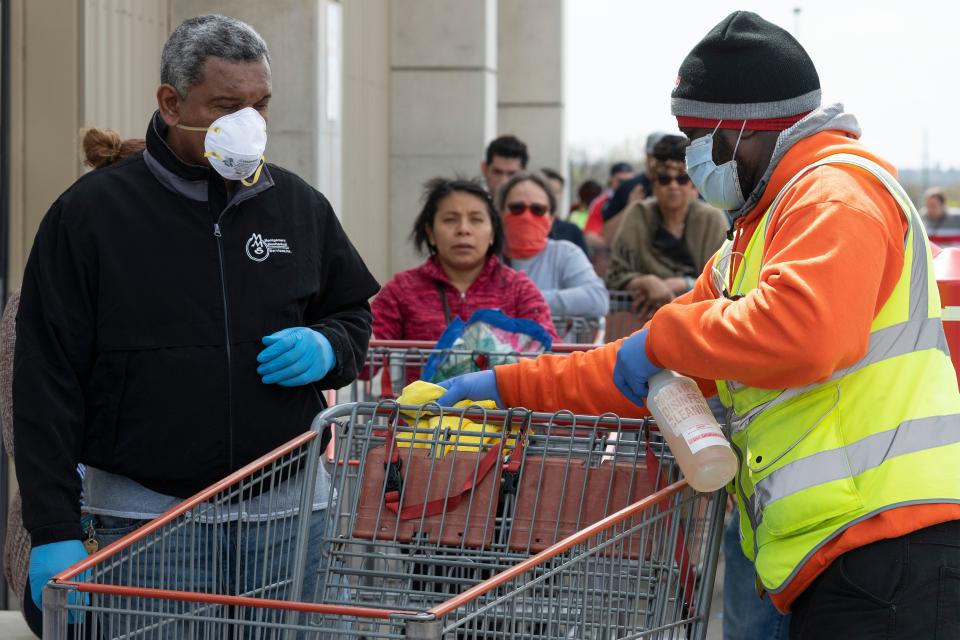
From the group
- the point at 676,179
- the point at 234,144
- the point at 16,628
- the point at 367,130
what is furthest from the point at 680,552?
the point at 367,130

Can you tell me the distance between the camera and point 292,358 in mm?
3379

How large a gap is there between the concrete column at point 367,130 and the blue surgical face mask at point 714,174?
6376mm

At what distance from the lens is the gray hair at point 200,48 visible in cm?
339

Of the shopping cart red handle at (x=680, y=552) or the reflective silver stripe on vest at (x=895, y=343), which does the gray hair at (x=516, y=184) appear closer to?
the shopping cart red handle at (x=680, y=552)

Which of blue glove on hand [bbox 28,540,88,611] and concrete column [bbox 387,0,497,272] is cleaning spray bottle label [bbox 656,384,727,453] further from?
concrete column [bbox 387,0,497,272]

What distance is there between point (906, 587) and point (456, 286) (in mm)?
3445

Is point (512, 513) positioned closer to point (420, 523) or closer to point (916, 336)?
point (420, 523)

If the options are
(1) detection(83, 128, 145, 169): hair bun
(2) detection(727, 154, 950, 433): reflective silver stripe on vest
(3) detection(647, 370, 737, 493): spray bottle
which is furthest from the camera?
(1) detection(83, 128, 145, 169): hair bun

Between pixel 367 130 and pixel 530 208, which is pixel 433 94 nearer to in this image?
pixel 367 130

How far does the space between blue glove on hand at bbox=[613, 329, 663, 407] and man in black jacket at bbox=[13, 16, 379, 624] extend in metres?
0.81

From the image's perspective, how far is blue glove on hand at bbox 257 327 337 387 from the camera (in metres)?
3.38

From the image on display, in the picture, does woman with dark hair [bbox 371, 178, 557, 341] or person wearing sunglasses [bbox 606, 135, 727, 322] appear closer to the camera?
woman with dark hair [bbox 371, 178, 557, 341]

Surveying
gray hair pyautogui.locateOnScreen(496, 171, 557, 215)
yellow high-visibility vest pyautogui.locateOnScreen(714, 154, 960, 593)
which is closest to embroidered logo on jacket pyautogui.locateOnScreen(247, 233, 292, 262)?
yellow high-visibility vest pyautogui.locateOnScreen(714, 154, 960, 593)

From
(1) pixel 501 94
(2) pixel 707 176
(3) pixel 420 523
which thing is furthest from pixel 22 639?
(1) pixel 501 94
